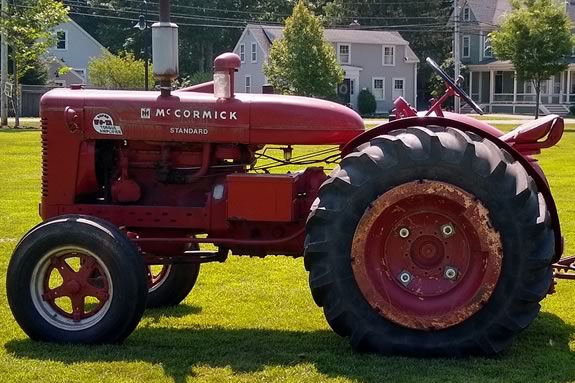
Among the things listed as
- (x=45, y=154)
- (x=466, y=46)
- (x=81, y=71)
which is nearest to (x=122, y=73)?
(x=81, y=71)

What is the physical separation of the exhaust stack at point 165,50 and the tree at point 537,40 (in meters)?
38.4

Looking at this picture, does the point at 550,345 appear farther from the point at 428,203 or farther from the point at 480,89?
the point at 480,89

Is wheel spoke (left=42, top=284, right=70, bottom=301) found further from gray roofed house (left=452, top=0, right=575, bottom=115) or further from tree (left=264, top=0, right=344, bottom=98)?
gray roofed house (left=452, top=0, right=575, bottom=115)

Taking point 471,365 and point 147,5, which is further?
point 147,5

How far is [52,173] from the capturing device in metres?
6.37

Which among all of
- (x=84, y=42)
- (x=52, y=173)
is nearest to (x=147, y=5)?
(x=84, y=42)

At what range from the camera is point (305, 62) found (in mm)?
49188

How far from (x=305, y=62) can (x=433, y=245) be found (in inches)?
1740

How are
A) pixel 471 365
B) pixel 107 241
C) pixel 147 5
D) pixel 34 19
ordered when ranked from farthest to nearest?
1. pixel 147 5
2. pixel 34 19
3. pixel 107 241
4. pixel 471 365

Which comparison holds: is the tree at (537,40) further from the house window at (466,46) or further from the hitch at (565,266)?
the hitch at (565,266)

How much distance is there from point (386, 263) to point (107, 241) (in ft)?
5.80

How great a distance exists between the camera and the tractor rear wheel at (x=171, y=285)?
7.20 meters

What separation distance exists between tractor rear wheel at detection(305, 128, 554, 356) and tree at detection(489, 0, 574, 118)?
127 feet

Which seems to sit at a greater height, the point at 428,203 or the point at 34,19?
the point at 34,19
